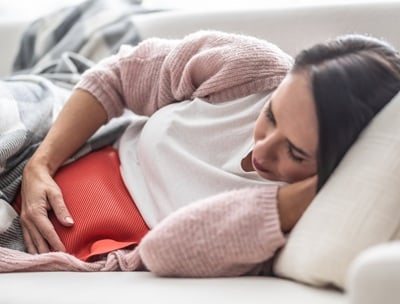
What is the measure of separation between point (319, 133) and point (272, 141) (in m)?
0.08

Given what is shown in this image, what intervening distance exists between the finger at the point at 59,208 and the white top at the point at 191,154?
0.37ft

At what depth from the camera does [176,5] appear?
5.94 feet

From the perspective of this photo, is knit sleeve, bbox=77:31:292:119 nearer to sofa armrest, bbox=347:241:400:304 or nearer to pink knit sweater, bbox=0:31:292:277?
pink knit sweater, bbox=0:31:292:277

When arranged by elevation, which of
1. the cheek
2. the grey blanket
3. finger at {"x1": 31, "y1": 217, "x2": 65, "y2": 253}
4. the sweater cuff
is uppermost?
the cheek

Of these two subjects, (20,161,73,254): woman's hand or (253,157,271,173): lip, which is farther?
(20,161,73,254): woman's hand

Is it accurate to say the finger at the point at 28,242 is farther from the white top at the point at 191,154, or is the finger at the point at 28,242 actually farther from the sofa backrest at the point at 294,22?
the sofa backrest at the point at 294,22

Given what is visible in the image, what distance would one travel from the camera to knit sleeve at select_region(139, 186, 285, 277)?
0.91 metres

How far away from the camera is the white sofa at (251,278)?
691 millimetres

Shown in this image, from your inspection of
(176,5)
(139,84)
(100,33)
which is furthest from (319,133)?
(176,5)

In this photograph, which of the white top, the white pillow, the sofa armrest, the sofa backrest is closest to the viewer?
the sofa armrest

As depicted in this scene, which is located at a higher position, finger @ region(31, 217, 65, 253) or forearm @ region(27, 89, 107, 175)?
forearm @ region(27, 89, 107, 175)

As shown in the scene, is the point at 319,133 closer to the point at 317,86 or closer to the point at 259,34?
the point at 317,86

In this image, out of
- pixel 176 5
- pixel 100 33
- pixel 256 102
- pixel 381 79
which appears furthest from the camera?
pixel 176 5

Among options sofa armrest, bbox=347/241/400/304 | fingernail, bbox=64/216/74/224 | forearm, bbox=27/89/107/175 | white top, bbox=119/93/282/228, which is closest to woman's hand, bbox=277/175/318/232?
white top, bbox=119/93/282/228
